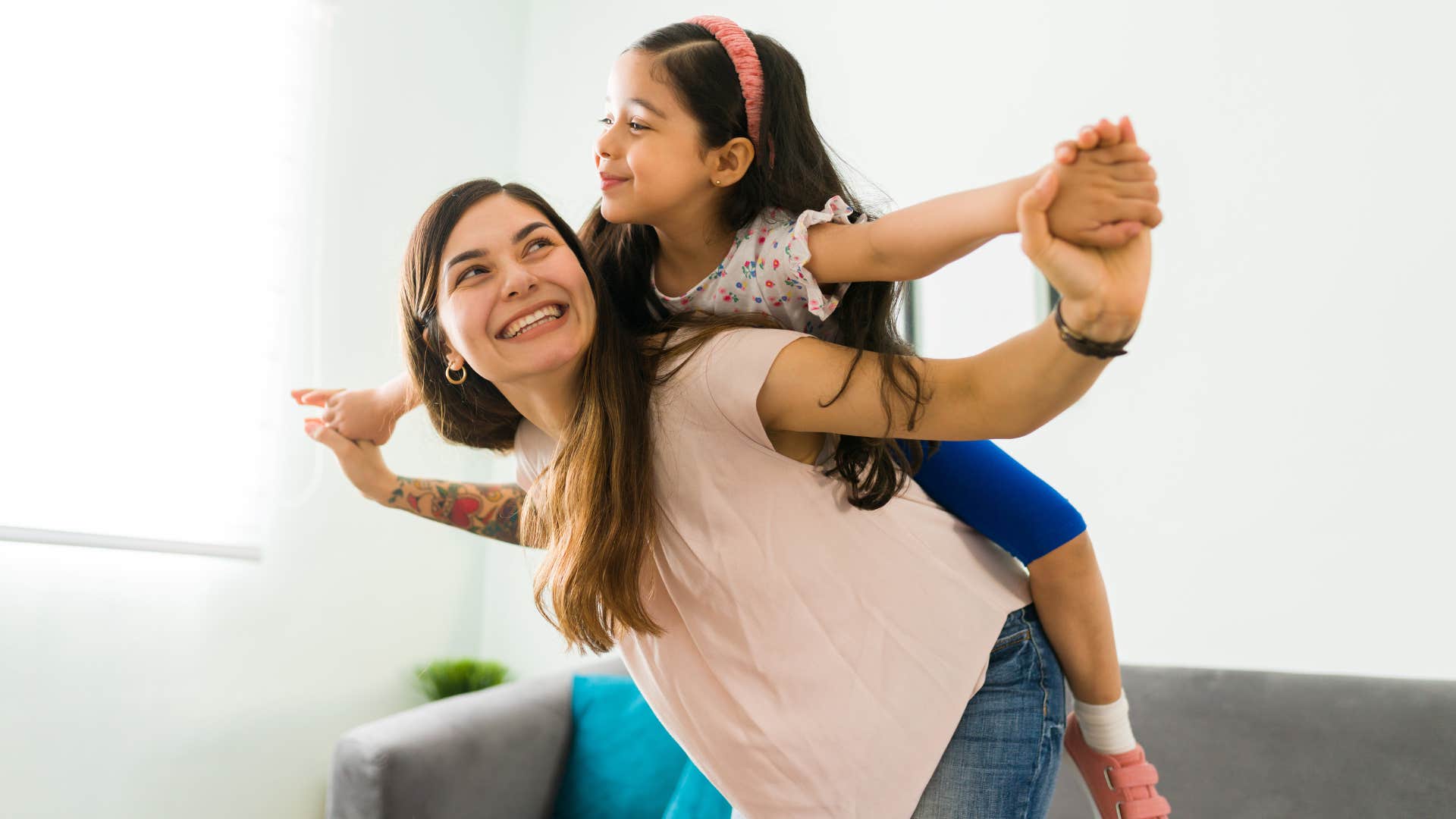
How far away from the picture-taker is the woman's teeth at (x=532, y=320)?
3.55ft

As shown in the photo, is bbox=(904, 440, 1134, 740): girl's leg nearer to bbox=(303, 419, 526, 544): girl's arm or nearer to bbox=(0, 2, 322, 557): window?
bbox=(303, 419, 526, 544): girl's arm

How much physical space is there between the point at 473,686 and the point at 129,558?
1.12m

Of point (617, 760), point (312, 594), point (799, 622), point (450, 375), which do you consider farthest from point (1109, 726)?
point (312, 594)

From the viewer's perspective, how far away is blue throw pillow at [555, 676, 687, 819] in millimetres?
2348

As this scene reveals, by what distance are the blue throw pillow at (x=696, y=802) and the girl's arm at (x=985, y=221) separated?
1455mm

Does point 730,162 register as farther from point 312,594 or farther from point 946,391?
point 312,594

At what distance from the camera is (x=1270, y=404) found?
7.16 feet

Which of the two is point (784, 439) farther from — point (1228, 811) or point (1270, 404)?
point (1270, 404)

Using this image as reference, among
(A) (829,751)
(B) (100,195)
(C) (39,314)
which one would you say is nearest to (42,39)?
(B) (100,195)

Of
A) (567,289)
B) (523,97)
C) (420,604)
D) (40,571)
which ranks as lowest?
(420,604)

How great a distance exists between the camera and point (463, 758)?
2.19 metres

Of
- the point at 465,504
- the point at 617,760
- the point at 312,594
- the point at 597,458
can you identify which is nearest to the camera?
the point at 597,458

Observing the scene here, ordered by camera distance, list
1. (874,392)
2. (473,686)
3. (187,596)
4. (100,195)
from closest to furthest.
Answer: (874,392) → (100,195) → (187,596) → (473,686)

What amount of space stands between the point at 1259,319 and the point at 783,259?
A: 1622mm
